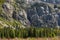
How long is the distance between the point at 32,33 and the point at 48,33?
3740 mm

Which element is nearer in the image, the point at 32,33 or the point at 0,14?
the point at 32,33

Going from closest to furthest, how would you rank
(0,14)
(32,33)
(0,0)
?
(32,33) < (0,0) < (0,14)

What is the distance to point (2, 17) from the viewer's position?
198 m

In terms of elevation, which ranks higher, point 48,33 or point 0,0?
point 0,0

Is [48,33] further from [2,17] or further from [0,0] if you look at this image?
[2,17]

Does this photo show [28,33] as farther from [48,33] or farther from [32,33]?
[48,33]

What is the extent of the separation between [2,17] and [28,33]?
146996 mm

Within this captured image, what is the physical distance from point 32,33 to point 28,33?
1.04 m

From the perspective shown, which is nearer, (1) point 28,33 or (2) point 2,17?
(1) point 28,33

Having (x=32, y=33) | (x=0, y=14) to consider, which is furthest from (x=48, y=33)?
(x=0, y=14)

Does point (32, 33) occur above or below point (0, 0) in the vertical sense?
below

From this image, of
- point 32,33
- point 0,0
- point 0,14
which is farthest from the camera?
point 0,14

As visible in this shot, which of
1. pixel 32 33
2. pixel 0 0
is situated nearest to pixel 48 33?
pixel 32 33

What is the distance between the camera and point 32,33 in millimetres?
52688
